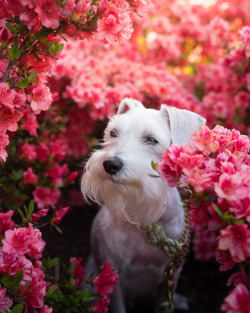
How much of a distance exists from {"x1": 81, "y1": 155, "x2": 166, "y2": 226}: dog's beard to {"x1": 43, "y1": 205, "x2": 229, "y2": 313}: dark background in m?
0.80

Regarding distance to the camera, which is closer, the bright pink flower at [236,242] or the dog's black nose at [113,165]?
the bright pink flower at [236,242]

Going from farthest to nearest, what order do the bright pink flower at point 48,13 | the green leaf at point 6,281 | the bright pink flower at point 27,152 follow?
the bright pink flower at point 27,152 → the green leaf at point 6,281 → the bright pink flower at point 48,13

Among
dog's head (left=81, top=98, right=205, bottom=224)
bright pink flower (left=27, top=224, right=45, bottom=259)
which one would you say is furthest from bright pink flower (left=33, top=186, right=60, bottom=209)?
bright pink flower (left=27, top=224, right=45, bottom=259)

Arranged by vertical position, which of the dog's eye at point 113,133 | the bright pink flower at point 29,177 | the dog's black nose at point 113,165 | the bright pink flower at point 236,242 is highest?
the bright pink flower at point 236,242

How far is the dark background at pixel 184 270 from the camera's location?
2.71 metres

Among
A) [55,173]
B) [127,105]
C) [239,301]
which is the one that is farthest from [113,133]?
[239,301]

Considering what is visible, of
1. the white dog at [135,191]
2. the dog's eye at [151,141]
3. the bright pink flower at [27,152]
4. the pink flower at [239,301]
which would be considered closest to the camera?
the pink flower at [239,301]

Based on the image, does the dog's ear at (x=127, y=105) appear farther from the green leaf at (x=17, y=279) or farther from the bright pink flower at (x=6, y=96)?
the green leaf at (x=17, y=279)

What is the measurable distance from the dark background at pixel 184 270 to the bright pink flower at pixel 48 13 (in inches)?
64.7

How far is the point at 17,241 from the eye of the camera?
4.66ft

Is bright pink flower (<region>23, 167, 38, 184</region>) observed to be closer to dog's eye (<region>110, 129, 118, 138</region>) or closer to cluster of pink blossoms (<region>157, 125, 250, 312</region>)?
dog's eye (<region>110, 129, 118, 138</region>)

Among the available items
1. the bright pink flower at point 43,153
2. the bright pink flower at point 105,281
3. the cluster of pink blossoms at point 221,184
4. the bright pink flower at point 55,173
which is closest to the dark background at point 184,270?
the bright pink flower at point 55,173

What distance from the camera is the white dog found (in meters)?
1.67

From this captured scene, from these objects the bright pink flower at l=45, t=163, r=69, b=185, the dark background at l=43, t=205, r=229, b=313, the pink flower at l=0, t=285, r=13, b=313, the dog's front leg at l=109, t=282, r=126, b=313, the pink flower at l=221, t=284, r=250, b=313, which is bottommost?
the dark background at l=43, t=205, r=229, b=313
